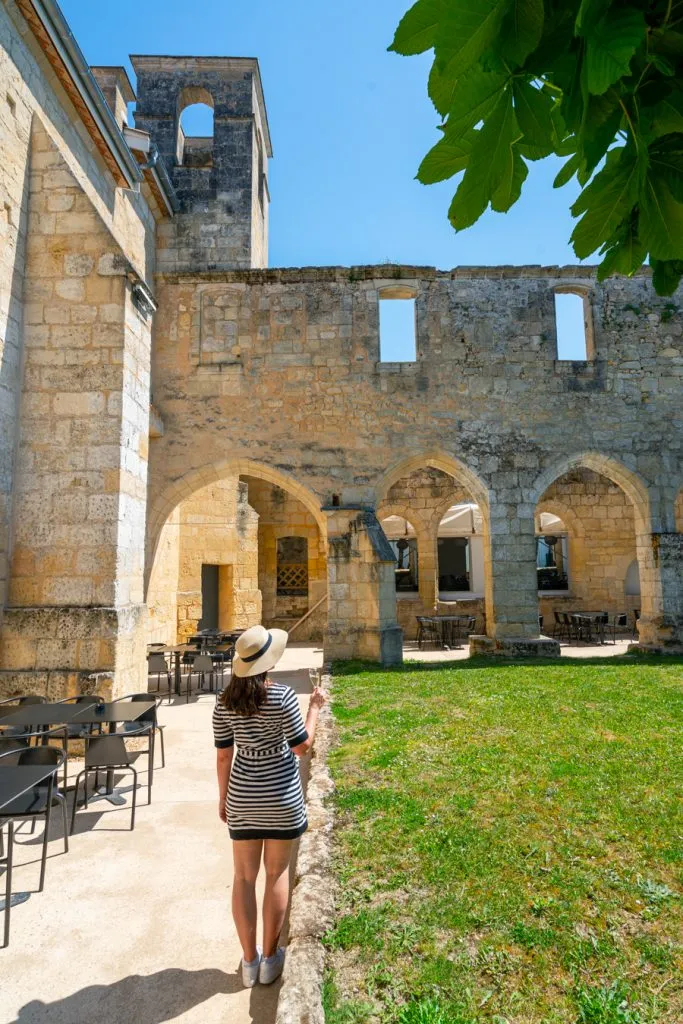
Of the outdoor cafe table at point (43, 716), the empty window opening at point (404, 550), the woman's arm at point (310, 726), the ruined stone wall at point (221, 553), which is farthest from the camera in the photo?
the empty window opening at point (404, 550)

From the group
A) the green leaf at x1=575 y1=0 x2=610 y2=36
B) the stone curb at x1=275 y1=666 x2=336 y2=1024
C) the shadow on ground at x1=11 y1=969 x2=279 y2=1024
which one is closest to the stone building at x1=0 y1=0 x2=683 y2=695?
the stone curb at x1=275 y1=666 x2=336 y2=1024

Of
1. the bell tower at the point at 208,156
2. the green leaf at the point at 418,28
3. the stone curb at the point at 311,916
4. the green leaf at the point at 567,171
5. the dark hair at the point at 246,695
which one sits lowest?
the stone curb at the point at 311,916

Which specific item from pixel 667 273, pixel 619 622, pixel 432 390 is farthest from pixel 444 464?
pixel 667 273

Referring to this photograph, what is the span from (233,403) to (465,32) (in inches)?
368

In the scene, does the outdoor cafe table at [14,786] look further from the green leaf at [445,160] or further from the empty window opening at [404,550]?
the empty window opening at [404,550]

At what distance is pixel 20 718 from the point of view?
3.80 meters

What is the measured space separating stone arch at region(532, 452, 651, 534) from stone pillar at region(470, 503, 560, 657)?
557mm

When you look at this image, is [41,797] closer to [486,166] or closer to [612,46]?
[486,166]

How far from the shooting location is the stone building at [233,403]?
504cm

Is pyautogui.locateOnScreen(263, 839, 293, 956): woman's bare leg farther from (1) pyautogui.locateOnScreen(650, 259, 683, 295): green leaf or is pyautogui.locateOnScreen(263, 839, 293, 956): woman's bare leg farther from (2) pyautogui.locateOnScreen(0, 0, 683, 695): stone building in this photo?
(2) pyautogui.locateOnScreen(0, 0, 683, 695): stone building

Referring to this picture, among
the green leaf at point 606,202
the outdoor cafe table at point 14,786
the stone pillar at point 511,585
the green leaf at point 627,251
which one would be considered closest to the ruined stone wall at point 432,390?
the stone pillar at point 511,585

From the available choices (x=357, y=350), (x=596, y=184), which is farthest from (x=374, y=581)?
(x=596, y=184)

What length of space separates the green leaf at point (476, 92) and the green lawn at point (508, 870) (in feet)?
7.67

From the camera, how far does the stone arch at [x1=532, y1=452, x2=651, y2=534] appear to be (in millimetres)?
9922
